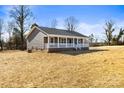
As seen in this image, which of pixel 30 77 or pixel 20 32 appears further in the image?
pixel 20 32

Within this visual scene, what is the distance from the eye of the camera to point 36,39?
79.2ft

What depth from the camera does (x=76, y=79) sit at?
956 cm

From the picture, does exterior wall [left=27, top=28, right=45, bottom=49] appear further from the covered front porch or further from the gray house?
the covered front porch

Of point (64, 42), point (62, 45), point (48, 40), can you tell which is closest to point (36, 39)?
point (48, 40)

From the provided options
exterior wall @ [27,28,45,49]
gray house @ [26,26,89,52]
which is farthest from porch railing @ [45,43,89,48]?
exterior wall @ [27,28,45,49]

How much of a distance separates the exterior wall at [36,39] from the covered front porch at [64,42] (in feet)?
1.45

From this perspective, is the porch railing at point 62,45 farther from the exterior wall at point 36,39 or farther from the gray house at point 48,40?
the exterior wall at point 36,39

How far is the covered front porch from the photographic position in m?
22.9

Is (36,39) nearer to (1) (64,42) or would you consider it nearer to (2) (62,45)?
(2) (62,45)

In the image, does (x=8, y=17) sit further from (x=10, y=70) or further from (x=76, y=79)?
(x=76, y=79)

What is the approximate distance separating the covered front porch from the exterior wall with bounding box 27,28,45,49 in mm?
443

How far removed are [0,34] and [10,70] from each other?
2341 centimetres
